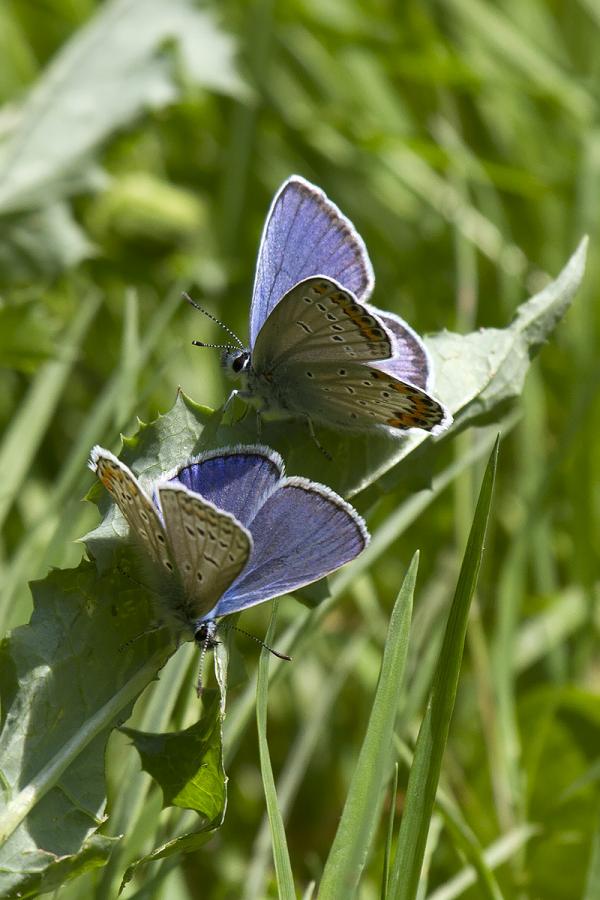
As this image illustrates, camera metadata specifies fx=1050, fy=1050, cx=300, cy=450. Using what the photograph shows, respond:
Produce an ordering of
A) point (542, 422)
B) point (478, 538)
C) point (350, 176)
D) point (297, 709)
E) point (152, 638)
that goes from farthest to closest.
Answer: point (350, 176) < point (542, 422) < point (297, 709) < point (152, 638) < point (478, 538)

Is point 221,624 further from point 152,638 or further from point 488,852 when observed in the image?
point 488,852

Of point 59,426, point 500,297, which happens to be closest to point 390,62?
point 500,297

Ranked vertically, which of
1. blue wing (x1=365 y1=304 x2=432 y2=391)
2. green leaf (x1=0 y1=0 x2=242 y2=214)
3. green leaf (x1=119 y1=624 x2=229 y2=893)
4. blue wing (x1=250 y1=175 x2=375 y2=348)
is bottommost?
green leaf (x1=119 y1=624 x2=229 y2=893)

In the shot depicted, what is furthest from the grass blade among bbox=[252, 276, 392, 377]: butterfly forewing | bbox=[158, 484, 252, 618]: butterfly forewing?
bbox=[252, 276, 392, 377]: butterfly forewing

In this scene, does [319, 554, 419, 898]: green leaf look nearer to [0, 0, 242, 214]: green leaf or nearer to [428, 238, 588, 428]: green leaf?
[428, 238, 588, 428]: green leaf

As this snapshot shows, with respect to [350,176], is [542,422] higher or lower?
lower

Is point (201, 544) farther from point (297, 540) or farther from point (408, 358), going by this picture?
point (408, 358)
